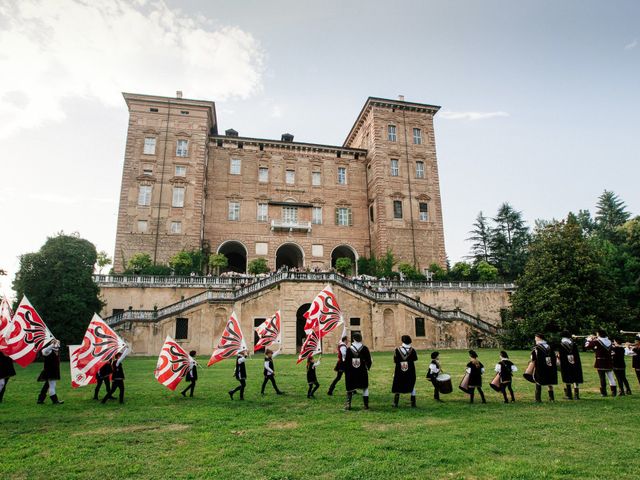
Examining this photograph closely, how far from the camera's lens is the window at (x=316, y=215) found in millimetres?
45594

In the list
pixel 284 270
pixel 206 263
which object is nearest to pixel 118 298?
pixel 206 263

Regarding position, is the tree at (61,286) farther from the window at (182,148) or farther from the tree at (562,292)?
the tree at (562,292)

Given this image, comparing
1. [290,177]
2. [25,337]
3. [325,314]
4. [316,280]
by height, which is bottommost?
[25,337]

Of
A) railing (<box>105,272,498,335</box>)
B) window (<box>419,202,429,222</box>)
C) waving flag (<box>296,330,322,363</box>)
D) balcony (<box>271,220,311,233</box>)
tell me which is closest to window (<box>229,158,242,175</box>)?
balcony (<box>271,220,311,233</box>)

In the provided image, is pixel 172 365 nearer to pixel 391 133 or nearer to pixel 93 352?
pixel 93 352

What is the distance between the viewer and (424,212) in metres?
45.6

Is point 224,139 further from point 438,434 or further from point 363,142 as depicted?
point 438,434

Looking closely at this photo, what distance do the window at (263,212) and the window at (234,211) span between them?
2274 millimetres

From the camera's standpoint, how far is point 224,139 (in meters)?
45.5

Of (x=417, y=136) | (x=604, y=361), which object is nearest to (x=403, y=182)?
(x=417, y=136)

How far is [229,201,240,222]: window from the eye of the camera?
44.0m

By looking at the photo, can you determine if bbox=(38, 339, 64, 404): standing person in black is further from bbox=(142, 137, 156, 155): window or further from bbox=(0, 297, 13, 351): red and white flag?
bbox=(142, 137, 156, 155): window

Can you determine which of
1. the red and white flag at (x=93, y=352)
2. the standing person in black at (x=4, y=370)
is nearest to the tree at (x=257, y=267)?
the red and white flag at (x=93, y=352)

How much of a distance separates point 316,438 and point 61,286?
76.3 ft
